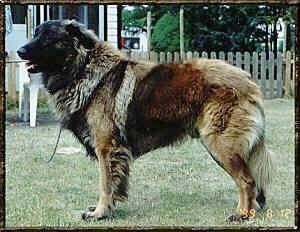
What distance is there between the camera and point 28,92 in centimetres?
493

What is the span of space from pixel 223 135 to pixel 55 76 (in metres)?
1.40

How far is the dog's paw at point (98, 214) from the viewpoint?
441 centimetres

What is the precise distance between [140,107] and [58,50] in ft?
2.50

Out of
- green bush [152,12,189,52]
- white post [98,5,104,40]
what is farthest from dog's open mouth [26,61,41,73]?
green bush [152,12,189,52]

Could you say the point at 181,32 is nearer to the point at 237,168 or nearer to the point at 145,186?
the point at 237,168

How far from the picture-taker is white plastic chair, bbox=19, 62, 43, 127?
466cm

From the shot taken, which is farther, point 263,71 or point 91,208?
point 91,208

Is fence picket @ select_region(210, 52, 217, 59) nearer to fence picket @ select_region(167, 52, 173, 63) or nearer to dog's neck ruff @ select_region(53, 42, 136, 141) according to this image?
fence picket @ select_region(167, 52, 173, 63)

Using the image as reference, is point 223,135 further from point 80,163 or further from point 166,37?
point 80,163

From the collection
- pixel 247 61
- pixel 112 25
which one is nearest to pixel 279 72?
pixel 247 61

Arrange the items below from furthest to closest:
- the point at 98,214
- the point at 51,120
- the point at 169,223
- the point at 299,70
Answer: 1. the point at 51,120
2. the point at 98,214
3. the point at 169,223
4. the point at 299,70

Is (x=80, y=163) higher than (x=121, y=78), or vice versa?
(x=121, y=78)

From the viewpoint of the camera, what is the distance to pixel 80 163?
16.5 ft

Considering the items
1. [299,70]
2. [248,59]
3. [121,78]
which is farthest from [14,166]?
[299,70]
